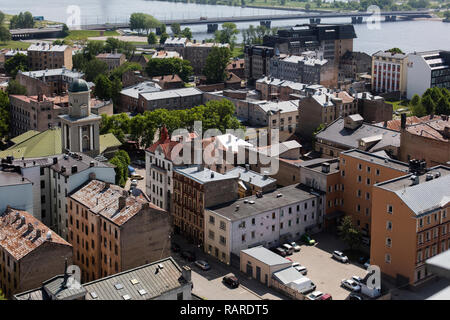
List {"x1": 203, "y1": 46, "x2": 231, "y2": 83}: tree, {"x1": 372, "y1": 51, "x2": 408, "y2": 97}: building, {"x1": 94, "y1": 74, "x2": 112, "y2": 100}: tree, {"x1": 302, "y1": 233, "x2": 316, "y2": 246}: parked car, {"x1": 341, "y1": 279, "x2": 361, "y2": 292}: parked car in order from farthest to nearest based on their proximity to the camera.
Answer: {"x1": 203, "y1": 46, "x2": 231, "y2": 83}: tree → {"x1": 372, "y1": 51, "x2": 408, "y2": 97}: building → {"x1": 94, "y1": 74, "x2": 112, "y2": 100}: tree → {"x1": 302, "y1": 233, "x2": 316, "y2": 246}: parked car → {"x1": 341, "y1": 279, "x2": 361, "y2": 292}: parked car

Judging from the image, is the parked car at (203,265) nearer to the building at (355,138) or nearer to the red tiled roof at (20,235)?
the red tiled roof at (20,235)

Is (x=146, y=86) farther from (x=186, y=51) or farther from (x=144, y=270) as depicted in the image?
(x=144, y=270)

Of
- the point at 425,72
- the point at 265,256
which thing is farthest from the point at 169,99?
the point at 265,256

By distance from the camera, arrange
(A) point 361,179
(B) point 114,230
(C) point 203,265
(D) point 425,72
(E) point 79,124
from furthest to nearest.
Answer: (D) point 425,72 < (E) point 79,124 < (A) point 361,179 < (C) point 203,265 < (B) point 114,230

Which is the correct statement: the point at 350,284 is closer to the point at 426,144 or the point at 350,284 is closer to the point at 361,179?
the point at 361,179

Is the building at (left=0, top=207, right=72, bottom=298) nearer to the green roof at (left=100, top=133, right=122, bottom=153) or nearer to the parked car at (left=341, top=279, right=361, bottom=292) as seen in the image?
the parked car at (left=341, top=279, right=361, bottom=292)

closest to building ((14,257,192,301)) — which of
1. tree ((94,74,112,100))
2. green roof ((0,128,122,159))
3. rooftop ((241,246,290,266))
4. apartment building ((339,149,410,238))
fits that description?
rooftop ((241,246,290,266))
